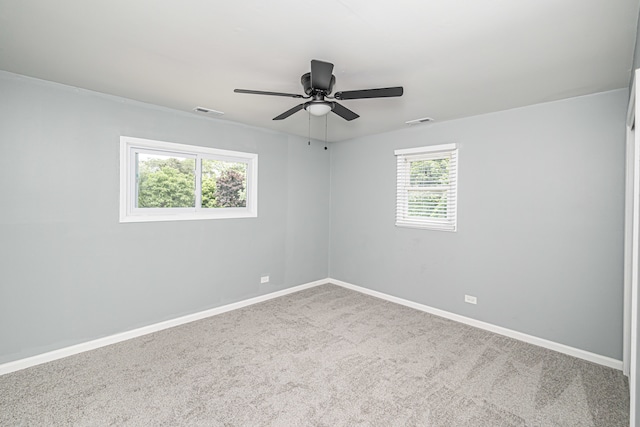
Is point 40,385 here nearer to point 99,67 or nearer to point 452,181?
point 99,67

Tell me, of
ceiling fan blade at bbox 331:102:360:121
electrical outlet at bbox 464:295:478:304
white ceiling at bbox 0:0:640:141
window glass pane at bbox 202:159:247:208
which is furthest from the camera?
window glass pane at bbox 202:159:247:208

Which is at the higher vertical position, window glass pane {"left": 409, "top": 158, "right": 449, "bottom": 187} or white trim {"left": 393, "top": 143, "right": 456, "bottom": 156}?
white trim {"left": 393, "top": 143, "right": 456, "bottom": 156}

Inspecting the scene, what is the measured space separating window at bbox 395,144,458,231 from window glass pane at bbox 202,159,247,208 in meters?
2.20

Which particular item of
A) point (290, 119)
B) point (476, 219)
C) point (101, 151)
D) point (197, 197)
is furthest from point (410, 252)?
point (101, 151)

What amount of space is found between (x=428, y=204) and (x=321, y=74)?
8.60 feet

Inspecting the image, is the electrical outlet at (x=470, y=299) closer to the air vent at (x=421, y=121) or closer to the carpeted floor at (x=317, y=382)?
the carpeted floor at (x=317, y=382)

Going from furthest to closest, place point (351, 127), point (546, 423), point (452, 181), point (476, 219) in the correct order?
point (351, 127) → point (452, 181) → point (476, 219) → point (546, 423)

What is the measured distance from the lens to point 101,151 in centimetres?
286

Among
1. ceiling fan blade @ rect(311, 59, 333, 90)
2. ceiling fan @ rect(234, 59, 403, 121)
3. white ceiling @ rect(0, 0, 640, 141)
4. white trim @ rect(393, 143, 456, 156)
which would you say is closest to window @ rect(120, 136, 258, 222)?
white ceiling @ rect(0, 0, 640, 141)

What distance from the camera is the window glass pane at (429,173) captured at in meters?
3.76

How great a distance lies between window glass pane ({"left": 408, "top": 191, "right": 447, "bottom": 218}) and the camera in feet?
12.4

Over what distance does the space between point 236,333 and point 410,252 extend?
244cm

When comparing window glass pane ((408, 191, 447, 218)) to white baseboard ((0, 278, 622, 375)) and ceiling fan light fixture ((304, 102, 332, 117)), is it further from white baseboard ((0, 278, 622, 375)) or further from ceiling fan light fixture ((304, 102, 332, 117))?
ceiling fan light fixture ((304, 102, 332, 117))

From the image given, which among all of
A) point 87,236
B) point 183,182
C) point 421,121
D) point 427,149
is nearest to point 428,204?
point 427,149
